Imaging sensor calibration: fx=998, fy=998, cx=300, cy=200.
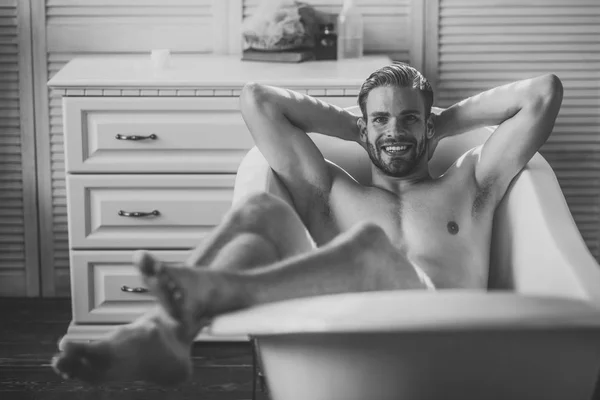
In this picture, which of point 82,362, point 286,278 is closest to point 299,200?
point 286,278

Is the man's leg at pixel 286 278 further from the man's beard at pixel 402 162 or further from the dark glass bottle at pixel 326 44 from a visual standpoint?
the dark glass bottle at pixel 326 44

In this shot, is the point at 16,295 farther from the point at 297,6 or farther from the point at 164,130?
the point at 297,6

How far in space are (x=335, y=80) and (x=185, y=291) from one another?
4.41 ft

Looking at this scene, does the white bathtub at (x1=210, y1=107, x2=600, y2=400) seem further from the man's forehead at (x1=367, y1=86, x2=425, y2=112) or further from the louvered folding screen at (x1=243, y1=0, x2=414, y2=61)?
the louvered folding screen at (x1=243, y1=0, x2=414, y2=61)

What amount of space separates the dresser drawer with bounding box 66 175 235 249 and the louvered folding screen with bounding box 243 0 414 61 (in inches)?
25.9

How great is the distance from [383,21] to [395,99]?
1063mm

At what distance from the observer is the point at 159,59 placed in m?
2.95

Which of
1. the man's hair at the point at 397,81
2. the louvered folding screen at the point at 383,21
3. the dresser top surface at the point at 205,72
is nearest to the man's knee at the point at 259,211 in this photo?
the man's hair at the point at 397,81

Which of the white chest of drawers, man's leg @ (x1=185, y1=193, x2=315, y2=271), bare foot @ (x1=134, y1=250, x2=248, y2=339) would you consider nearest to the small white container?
the white chest of drawers

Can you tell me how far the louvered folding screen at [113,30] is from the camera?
10.3 ft

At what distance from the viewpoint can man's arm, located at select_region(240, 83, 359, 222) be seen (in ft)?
7.34

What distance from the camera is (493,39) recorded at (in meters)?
3.19

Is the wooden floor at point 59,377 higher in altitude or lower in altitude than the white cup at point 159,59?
lower

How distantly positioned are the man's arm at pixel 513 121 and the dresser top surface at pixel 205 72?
0.57 metres
